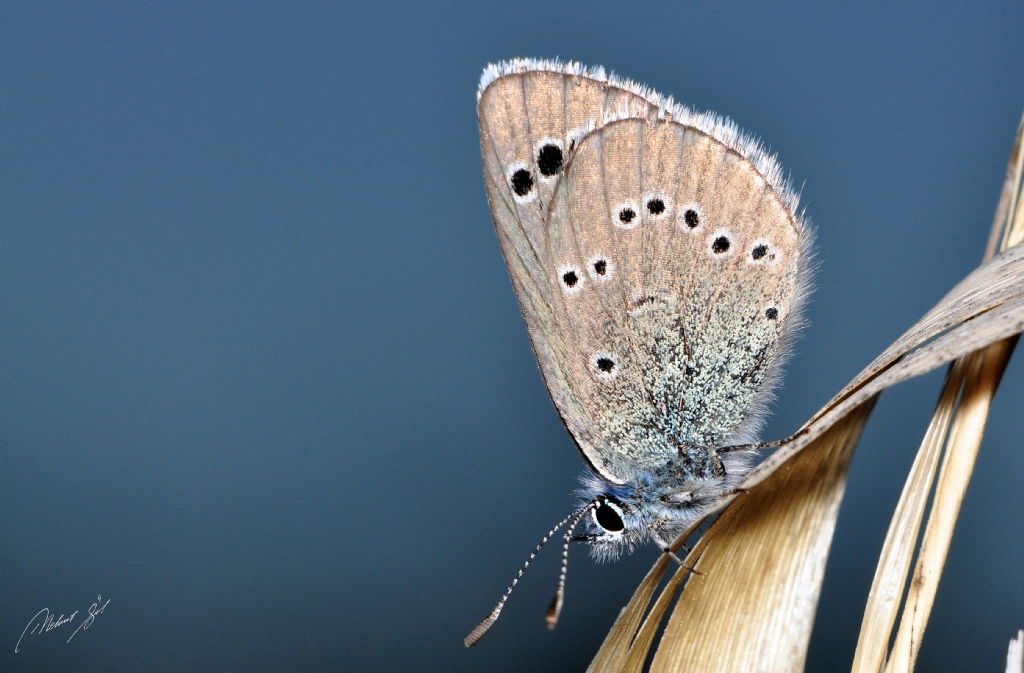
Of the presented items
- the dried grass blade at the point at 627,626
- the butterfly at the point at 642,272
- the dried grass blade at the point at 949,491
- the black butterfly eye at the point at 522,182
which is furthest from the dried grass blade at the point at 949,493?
the black butterfly eye at the point at 522,182

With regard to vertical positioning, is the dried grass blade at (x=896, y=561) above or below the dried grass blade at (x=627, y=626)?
above

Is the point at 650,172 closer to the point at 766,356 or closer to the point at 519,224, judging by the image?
the point at 519,224

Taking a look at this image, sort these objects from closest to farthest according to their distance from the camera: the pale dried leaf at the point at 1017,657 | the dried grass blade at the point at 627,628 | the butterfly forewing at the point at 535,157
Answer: the pale dried leaf at the point at 1017,657 < the dried grass blade at the point at 627,628 < the butterfly forewing at the point at 535,157

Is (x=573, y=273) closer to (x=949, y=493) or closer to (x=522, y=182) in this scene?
(x=522, y=182)

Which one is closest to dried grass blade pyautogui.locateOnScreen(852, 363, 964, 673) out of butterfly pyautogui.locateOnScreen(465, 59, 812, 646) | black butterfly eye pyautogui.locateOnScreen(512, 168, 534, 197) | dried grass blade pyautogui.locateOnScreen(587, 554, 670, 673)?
dried grass blade pyautogui.locateOnScreen(587, 554, 670, 673)

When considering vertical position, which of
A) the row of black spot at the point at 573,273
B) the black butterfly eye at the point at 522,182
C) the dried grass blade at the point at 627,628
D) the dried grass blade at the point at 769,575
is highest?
the black butterfly eye at the point at 522,182

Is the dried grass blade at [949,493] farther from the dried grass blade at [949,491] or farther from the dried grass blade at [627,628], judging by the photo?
the dried grass blade at [627,628]

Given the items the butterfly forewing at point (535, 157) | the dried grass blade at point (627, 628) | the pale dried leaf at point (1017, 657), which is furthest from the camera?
the butterfly forewing at point (535, 157)

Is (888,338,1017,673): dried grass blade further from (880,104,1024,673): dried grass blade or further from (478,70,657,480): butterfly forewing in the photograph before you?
(478,70,657,480): butterfly forewing
